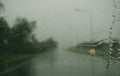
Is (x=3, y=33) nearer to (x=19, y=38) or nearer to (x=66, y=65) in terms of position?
(x=19, y=38)

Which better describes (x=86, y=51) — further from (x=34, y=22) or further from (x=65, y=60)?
(x=34, y=22)

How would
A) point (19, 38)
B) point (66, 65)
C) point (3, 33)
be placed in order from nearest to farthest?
1. point (19, 38)
2. point (3, 33)
3. point (66, 65)

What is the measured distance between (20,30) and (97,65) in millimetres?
1762

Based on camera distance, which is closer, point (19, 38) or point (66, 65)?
point (19, 38)

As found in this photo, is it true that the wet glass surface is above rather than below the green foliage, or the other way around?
below

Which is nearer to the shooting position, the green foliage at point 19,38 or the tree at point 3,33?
the green foliage at point 19,38

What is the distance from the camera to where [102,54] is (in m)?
6.36

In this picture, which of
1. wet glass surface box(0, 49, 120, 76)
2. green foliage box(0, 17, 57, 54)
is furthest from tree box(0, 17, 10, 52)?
wet glass surface box(0, 49, 120, 76)

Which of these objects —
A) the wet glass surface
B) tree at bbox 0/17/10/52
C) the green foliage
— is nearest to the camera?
the wet glass surface

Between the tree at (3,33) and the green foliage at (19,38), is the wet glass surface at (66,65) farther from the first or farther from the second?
the tree at (3,33)

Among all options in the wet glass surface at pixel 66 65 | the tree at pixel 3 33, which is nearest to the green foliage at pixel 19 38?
the tree at pixel 3 33

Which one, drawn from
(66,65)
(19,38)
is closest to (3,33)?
(19,38)

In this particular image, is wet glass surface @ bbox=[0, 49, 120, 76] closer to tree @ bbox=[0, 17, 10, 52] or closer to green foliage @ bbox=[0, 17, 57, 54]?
green foliage @ bbox=[0, 17, 57, 54]

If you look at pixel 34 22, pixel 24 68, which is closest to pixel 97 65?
pixel 34 22
